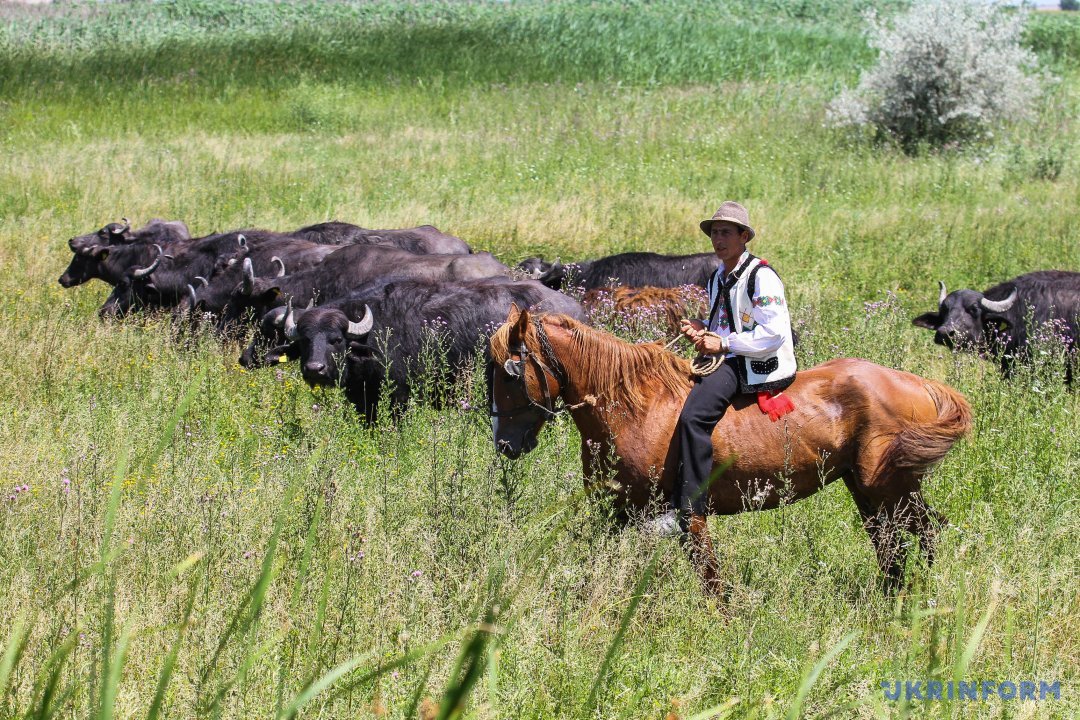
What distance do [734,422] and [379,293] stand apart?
5.24 meters

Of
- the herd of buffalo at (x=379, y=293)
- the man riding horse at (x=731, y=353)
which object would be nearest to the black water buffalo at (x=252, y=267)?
the herd of buffalo at (x=379, y=293)

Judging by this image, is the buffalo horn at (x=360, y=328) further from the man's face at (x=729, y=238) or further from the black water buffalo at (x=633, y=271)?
the man's face at (x=729, y=238)

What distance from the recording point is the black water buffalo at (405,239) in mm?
14102

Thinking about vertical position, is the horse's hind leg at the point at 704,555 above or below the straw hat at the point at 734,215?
below

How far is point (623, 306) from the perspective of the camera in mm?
10695

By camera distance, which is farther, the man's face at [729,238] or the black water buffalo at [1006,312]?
the black water buffalo at [1006,312]

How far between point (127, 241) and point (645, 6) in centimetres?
3464

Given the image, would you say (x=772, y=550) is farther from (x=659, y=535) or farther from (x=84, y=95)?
(x=84, y=95)

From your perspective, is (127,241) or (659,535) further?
(127,241)

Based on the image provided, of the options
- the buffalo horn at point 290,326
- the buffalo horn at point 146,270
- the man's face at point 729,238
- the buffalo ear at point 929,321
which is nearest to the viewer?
the man's face at point 729,238

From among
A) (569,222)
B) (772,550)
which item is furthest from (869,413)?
(569,222)

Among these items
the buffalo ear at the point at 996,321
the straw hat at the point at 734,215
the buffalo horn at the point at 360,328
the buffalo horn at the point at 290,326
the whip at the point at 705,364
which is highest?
the straw hat at the point at 734,215

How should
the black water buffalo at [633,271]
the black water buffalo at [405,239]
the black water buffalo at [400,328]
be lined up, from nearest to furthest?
the black water buffalo at [400,328] < the black water buffalo at [633,271] < the black water buffalo at [405,239]

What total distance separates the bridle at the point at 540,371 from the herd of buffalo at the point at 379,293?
1.77 m
